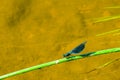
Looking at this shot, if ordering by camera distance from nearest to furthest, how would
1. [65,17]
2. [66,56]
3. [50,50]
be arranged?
[66,56]
[50,50]
[65,17]

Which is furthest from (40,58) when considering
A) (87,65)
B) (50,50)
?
(87,65)

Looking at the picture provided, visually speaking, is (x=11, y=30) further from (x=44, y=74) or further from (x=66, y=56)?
(x=66, y=56)

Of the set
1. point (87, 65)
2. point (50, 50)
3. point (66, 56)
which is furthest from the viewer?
point (50, 50)

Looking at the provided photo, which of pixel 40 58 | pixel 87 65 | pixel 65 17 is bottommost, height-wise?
pixel 87 65

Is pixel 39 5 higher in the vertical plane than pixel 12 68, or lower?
higher

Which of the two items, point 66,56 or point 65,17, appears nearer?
point 66,56

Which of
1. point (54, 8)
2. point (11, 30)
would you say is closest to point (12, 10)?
point (11, 30)
